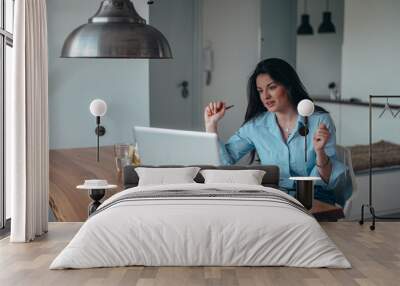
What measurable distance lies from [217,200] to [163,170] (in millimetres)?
1526

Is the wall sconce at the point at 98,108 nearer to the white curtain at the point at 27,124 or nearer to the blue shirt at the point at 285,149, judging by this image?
the white curtain at the point at 27,124

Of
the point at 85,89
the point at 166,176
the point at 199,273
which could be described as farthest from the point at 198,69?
the point at 199,273

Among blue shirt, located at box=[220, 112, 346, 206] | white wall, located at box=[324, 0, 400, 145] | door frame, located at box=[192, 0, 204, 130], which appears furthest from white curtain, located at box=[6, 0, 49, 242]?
white wall, located at box=[324, 0, 400, 145]

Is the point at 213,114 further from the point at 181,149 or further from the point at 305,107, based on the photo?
the point at 305,107

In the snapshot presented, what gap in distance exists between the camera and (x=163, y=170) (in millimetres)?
6859

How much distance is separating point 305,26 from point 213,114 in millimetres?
1235

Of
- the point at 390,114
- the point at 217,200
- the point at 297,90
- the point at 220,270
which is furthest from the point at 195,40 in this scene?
the point at 220,270

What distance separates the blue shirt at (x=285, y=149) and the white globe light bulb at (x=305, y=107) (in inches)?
6.1

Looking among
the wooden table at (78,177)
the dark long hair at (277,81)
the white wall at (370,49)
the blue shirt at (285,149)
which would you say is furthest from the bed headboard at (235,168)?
the white wall at (370,49)

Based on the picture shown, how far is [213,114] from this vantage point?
24.7 feet

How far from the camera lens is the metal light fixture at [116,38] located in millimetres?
4094

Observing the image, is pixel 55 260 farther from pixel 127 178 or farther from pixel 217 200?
pixel 127 178

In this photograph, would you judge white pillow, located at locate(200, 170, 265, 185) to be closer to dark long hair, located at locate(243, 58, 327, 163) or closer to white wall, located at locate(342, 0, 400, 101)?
dark long hair, located at locate(243, 58, 327, 163)

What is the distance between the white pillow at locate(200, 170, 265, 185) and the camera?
6.78m
